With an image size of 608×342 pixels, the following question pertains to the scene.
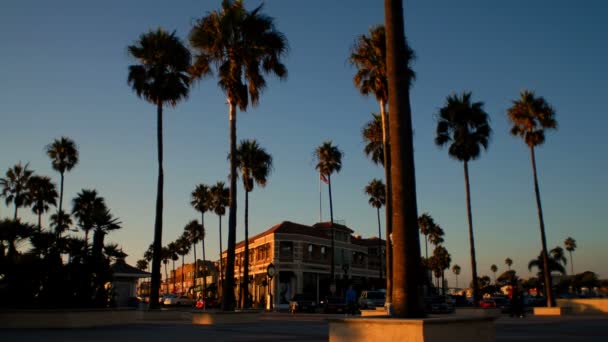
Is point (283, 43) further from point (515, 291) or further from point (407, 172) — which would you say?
point (515, 291)

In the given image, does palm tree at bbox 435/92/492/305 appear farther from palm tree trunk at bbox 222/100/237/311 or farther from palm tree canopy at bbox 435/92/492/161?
palm tree trunk at bbox 222/100/237/311

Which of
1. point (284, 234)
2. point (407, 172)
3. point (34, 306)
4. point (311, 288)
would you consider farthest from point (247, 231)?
point (407, 172)

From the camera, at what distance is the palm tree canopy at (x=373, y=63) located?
3481 centimetres

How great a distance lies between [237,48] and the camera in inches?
1027

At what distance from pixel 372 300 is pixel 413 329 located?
37.6m

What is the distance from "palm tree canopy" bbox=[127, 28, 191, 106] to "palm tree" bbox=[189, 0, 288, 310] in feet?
14.5

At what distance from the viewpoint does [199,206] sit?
75.8 m

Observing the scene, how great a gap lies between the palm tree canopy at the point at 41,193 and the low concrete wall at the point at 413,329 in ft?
196

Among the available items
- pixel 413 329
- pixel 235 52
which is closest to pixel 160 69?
pixel 235 52

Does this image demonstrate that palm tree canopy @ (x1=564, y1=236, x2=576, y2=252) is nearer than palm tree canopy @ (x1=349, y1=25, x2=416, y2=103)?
No

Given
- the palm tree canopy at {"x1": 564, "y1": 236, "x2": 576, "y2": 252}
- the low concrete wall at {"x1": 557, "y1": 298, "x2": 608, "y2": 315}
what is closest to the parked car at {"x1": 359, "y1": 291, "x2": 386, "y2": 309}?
the low concrete wall at {"x1": 557, "y1": 298, "x2": 608, "y2": 315}

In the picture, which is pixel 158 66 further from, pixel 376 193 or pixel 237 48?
pixel 376 193

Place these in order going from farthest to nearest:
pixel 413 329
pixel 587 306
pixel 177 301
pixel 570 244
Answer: pixel 570 244 < pixel 177 301 < pixel 587 306 < pixel 413 329

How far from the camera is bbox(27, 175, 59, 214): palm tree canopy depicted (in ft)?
204
